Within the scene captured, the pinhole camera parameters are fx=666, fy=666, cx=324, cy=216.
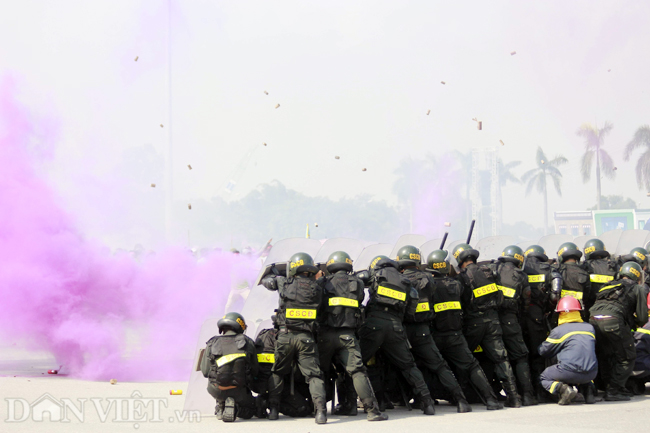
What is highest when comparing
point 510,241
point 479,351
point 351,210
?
point 351,210

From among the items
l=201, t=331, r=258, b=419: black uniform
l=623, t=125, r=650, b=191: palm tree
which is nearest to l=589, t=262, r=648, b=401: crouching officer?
l=201, t=331, r=258, b=419: black uniform

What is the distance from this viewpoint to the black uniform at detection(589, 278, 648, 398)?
8164 mm

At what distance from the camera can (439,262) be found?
8086mm

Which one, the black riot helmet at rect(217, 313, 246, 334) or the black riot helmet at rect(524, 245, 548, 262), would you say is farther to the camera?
the black riot helmet at rect(524, 245, 548, 262)

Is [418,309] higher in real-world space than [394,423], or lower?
higher

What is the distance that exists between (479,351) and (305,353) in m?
2.53

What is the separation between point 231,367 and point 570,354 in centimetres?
387

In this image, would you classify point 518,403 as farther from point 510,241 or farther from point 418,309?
point 510,241

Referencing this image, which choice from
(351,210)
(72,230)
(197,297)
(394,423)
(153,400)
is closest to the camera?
(394,423)

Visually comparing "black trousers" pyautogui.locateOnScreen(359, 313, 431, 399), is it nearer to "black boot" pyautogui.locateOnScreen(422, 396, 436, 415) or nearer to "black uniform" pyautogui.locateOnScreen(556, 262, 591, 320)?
"black boot" pyautogui.locateOnScreen(422, 396, 436, 415)

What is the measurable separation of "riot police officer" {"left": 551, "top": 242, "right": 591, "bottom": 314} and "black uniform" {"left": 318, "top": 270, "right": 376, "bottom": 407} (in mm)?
2798

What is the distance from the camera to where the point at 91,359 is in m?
10.5

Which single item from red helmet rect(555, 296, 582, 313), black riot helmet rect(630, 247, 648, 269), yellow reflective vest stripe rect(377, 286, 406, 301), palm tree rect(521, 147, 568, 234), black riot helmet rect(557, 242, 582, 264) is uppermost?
palm tree rect(521, 147, 568, 234)

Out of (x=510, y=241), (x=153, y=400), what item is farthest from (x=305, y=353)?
(x=510, y=241)
